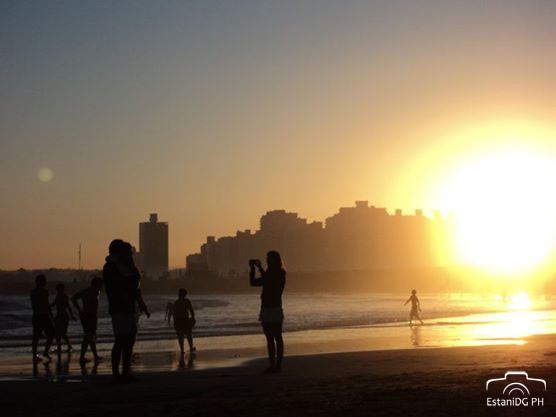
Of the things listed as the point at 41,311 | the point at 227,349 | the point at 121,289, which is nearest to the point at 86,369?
the point at 41,311

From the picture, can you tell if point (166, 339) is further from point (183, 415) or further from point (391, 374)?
point (183, 415)

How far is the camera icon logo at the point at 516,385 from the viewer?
8.35 meters

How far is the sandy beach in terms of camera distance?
7766 millimetres

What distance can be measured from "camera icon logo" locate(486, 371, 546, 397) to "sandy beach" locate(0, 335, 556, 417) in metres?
0.14

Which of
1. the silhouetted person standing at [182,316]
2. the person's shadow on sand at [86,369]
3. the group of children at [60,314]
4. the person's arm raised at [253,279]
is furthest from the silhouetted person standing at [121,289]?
the silhouetted person standing at [182,316]

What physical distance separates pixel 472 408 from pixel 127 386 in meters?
4.76

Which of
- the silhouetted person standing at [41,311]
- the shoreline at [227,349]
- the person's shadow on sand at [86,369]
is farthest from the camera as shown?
the silhouetted person standing at [41,311]

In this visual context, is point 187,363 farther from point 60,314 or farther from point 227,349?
point 227,349

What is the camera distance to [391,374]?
11.3 m

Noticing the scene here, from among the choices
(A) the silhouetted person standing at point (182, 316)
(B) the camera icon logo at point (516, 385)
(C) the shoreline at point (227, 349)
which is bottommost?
(C) the shoreline at point (227, 349)

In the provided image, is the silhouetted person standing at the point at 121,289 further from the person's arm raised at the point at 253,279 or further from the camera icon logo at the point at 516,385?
the camera icon logo at the point at 516,385

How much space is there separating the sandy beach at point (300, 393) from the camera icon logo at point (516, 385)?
139mm

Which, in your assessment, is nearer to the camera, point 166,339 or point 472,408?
point 472,408

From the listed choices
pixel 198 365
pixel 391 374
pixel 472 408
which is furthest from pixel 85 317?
pixel 472 408
